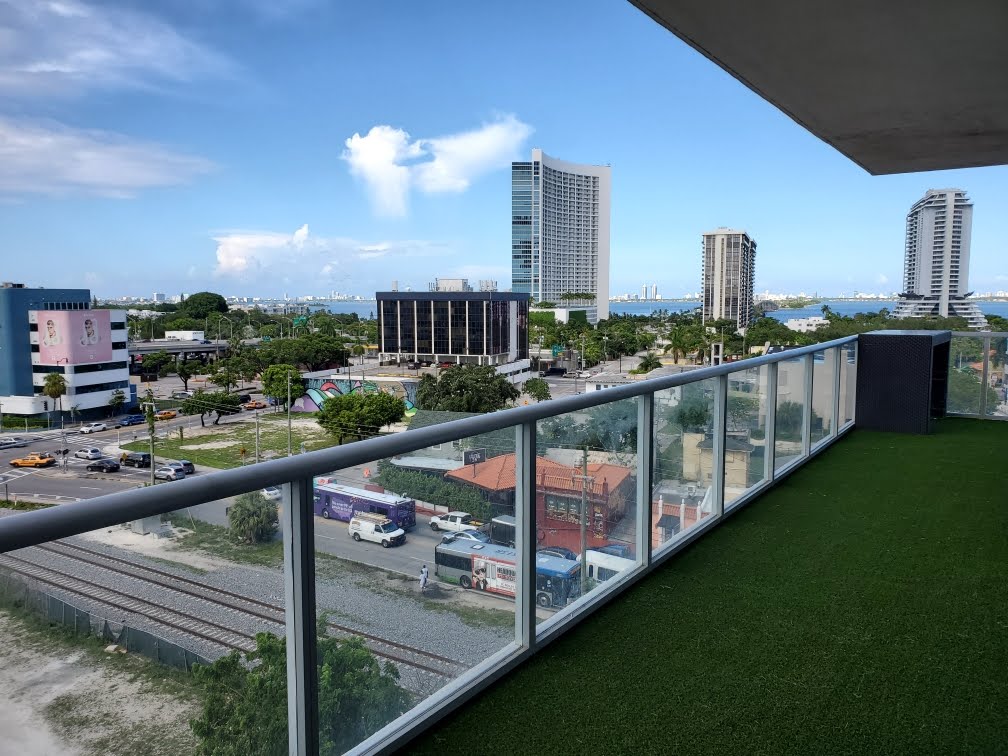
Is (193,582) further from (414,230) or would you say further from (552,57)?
(414,230)

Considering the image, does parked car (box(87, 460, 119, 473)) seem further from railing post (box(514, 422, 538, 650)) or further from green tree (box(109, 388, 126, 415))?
railing post (box(514, 422, 538, 650))

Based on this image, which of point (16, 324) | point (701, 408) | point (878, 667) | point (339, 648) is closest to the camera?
point (339, 648)

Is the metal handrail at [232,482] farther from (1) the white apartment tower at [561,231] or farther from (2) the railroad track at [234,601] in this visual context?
(1) the white apartment tower at [561,231]

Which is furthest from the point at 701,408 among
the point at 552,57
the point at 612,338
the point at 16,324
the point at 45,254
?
the point at 45,254

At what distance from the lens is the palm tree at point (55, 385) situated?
2227 inches

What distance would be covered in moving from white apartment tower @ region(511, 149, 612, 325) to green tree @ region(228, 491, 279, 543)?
141 m

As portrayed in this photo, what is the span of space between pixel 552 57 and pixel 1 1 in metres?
128

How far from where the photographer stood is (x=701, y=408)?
3701 millimetres

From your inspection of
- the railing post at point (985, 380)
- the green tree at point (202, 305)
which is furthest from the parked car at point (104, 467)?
the green tree at point (202, 305)

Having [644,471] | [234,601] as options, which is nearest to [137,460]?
[644,471]

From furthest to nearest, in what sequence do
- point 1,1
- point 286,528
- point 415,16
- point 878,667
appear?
point 415,16 → point 1,1 → point 878,667 → point 286,528

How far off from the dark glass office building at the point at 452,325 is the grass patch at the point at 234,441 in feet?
74.7

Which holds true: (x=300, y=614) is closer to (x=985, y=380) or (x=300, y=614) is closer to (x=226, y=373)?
(x=985, y=380)

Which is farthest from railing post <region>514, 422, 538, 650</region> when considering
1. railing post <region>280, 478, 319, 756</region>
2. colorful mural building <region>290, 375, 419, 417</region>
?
colorful mural building <region>290, 375, 419, 417</region>
